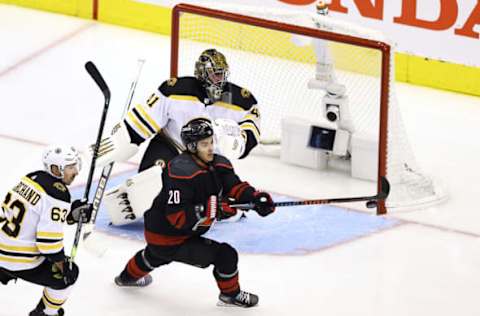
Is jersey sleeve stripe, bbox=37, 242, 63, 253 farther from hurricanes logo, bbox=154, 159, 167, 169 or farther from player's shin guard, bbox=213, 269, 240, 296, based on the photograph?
hurricanes logo, bbox=154, 159, 167, 169

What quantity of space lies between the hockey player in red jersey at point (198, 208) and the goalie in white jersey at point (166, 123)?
72cm

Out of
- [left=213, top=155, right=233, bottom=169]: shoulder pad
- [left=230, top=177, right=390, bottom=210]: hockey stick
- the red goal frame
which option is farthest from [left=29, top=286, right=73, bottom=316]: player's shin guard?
the red goal frame

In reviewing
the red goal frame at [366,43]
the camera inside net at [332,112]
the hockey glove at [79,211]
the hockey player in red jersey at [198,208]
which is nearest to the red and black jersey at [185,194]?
the hockey player in red jersey at [198,208]

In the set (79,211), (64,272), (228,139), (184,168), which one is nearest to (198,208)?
(184,168)

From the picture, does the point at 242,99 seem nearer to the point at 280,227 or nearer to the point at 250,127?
the point at 250,127

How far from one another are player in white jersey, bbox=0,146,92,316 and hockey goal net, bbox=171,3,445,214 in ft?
6.44

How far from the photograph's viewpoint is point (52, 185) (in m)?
5.73

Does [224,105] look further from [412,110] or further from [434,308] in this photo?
[412,110]

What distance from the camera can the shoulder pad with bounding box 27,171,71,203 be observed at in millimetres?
5719

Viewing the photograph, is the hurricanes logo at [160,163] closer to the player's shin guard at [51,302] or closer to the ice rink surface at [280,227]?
the ice rink surface at [280,227]

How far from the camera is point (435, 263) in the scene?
269 inches

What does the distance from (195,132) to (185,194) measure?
0.23 meters

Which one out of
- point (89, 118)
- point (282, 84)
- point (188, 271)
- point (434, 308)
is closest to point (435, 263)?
point (434, 308)

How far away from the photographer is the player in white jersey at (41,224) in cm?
571
